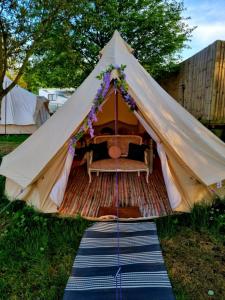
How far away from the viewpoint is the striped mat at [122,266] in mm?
1989

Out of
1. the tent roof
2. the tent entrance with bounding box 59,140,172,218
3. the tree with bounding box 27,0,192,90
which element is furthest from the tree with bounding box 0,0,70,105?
the tree with bounding box 27,0,192,90

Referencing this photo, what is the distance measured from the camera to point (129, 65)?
395cm

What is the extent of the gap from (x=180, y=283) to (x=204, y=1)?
6.79m

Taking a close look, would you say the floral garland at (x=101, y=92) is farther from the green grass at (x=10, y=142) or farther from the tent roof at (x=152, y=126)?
the green grass at (x=10, y=142)

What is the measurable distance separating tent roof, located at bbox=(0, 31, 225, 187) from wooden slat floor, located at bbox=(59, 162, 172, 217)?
2.19ft

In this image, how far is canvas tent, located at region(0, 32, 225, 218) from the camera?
3.25 meters

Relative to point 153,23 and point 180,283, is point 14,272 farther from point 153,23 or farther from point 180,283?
point 153,23

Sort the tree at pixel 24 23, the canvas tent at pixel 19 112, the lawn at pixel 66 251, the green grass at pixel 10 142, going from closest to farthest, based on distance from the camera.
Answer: the lawn at pixel 66 251 < the tree at pixel 24 23 < the green grass at pixel 10 142 < the canvas tent at pixel 19 112

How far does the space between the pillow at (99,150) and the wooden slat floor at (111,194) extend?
35 cm

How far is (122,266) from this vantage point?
7.63 ft

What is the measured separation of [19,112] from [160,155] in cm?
762

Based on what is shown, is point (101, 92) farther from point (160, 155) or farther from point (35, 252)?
point (35, 252)

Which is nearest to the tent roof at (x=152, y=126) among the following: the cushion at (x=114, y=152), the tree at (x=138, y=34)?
the cushion at (x=114, y=152)

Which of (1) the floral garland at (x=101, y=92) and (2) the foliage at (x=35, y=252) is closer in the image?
(2) the foliage at (x=35, y=252)
